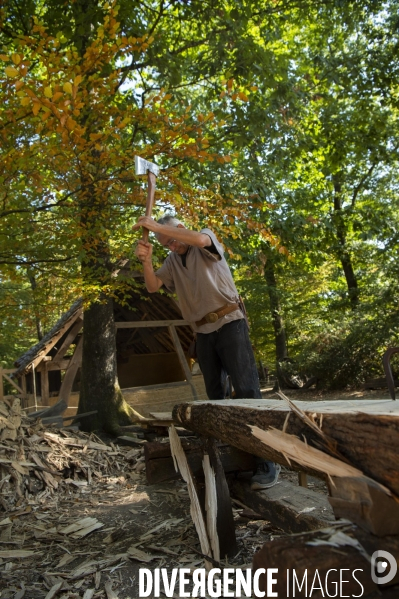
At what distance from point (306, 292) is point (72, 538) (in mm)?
16618

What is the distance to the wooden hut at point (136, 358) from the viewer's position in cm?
1156

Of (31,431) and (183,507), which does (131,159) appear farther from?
(31,431)

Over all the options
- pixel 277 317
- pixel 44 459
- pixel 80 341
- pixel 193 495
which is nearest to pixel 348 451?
pixel 193 495

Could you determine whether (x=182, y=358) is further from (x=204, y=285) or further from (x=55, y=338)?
(x=204, y=285)

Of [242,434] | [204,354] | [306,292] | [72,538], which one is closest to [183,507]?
[72,538]

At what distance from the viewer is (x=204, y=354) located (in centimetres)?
414

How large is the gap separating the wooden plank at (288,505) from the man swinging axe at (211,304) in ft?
0.33

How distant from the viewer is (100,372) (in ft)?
28.8

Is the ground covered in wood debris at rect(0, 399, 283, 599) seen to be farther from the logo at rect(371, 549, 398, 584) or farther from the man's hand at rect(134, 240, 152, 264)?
the man's hand at rect(134, 240, 152, 264)

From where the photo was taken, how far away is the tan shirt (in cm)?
392

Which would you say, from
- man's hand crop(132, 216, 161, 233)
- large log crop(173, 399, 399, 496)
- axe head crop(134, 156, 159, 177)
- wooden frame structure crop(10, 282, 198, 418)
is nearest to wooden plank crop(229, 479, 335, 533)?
large log crop(173, 399, 399, 496)

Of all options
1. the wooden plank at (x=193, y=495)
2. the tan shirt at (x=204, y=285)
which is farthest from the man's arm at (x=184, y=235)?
the wooden plank at (x=193, y=495)

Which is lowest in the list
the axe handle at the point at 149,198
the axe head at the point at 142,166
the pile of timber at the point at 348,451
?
the pile of timber at the point at 348,451

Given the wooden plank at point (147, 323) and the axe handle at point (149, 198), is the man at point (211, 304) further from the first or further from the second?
the wooden plank at point (147, 323)
